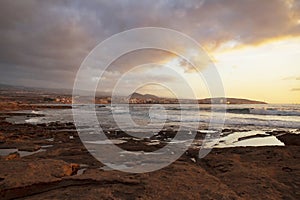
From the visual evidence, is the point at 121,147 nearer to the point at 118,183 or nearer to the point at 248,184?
the point at 118,183

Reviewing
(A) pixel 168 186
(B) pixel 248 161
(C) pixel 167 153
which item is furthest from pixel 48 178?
(B) pixel 248 161

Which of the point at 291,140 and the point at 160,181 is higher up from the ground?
the point at 291,140

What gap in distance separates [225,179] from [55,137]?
11.8m

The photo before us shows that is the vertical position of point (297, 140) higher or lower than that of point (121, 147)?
higher

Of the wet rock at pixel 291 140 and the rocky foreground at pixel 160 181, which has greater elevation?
the wet rock at pixel 291 140

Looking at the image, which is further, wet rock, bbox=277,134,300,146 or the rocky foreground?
wet rock, bbox=277,134,300,146

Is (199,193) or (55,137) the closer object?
(199,193)

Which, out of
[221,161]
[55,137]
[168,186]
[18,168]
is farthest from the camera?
[55,137]

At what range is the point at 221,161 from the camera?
902 centimetres

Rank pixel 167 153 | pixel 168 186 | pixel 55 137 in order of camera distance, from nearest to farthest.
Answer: pixel 168 186 → pixel 167 153 → pixel 55 137

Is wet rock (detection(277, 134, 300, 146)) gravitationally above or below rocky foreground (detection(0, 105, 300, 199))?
above

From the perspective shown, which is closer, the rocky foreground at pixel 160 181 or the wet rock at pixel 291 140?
the rocky foreground at pixel 160 181

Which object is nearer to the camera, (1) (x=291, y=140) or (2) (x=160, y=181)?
(2) (x=160, y=181)

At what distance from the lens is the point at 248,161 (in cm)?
905
